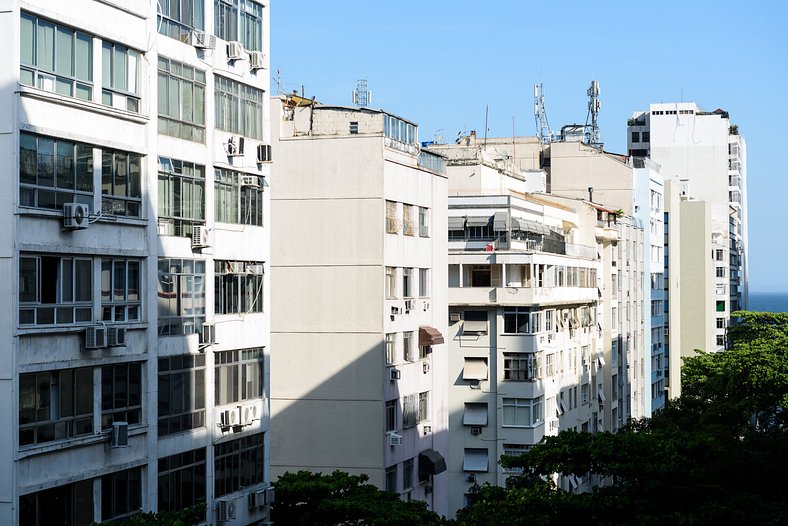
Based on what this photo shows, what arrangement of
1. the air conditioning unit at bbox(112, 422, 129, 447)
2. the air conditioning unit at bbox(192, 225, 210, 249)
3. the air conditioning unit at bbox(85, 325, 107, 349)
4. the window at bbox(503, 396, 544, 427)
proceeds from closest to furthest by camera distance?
the air conditioning unit at bbox(85, 325, 107, 349), the air conditioning unit at bbox(112, 422, 129, 447), the air conditioning unit at bbox(192, 225, 210, 249), the window at bbox(503, 396, 544, 427)

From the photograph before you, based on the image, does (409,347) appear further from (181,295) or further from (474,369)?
(181,295)

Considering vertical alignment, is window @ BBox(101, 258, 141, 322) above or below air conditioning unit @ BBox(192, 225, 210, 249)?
below

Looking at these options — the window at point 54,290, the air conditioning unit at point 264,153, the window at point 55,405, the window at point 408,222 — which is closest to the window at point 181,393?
the window at point 55,405

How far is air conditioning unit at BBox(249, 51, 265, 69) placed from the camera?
3005 centimetres

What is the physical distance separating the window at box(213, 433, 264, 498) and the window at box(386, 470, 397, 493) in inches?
408

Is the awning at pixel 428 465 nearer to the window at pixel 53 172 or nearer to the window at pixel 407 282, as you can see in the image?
the window at pixel 407 282

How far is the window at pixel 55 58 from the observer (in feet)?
72.0

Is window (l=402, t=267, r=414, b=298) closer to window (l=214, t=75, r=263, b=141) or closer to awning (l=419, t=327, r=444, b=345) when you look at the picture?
awning (l=419, t=327, r=444, b=345)

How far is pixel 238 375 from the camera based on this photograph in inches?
1163

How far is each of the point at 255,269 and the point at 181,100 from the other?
5115mm

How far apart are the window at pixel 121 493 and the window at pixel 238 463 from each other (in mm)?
3261

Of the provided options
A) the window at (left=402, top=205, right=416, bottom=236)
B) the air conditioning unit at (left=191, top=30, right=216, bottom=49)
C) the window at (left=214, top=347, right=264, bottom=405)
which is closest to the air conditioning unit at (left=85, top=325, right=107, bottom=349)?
the window at (left=214, top=347, right=264, bottom=405)

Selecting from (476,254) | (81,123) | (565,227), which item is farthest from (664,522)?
(565,227)

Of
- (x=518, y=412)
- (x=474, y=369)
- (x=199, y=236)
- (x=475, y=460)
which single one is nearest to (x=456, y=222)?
(x=474, y=369)
